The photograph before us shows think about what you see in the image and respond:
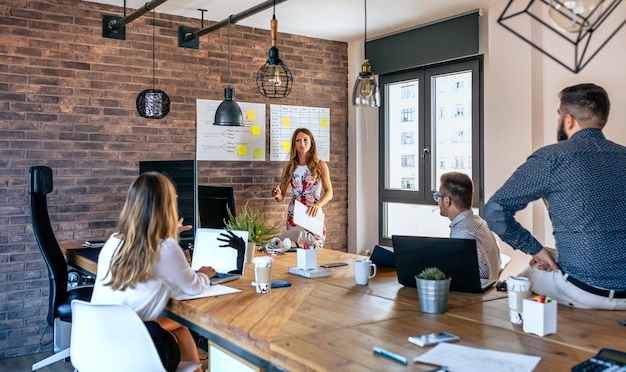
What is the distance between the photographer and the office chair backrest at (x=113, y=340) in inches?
83.5

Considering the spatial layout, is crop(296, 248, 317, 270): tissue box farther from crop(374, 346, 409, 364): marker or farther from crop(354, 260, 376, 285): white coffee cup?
crop(374, 346, 409, 364): marker

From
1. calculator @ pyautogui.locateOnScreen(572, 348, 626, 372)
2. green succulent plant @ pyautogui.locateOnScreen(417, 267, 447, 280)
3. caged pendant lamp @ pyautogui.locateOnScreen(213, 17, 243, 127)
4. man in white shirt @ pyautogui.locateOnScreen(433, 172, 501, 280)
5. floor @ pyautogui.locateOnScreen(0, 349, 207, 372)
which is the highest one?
caged pendant lamp @ pyautogui.locateOnScreen(213, 17, 243, 127)

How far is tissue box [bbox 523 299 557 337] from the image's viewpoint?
1815 millimetres

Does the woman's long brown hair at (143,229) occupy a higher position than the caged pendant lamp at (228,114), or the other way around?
the caged pendant lamp at (228,114)

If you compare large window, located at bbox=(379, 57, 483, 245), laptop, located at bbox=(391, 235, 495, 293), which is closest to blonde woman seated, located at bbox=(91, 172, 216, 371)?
laptop, located at bbox=(391, 235, 495, 293)

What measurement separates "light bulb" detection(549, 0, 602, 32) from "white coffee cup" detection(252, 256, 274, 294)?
150 cm

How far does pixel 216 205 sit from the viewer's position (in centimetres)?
416

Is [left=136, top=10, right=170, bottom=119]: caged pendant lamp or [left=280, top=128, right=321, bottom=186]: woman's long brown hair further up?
[left=136, top=10, right=170, bottom=119]: caged pendant lamp

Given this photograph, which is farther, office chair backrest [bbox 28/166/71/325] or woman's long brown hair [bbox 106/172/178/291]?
office chair backrest [bbox 28/166/71/325]

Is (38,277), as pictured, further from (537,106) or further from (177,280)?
(537,106)

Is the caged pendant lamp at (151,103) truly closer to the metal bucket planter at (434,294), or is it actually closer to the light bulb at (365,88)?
the light bulb at (365,88)

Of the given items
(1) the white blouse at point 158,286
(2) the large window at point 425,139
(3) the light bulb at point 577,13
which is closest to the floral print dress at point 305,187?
(2) the large window at point 425,139

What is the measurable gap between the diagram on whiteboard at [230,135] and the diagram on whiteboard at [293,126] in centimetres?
13

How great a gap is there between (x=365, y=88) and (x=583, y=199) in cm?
178
